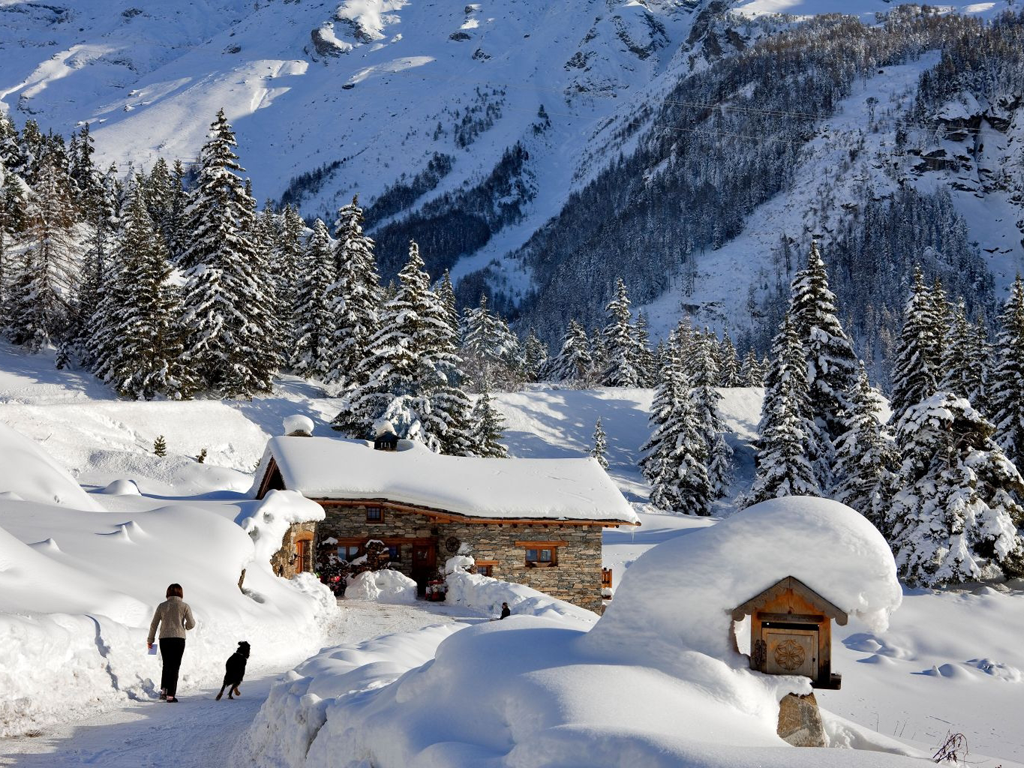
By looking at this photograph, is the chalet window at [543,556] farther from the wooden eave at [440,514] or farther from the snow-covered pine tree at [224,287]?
the snow-covered pine tree at [224,287]

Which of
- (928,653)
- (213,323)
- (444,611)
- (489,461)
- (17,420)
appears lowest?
(928,653)

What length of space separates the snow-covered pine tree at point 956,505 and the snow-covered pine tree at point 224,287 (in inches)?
1188

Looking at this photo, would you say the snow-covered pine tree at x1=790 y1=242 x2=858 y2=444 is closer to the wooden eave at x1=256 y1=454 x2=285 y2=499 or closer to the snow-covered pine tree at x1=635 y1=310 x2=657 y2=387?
the wooden eave at x1=256 y1=454 x2=285 y2=499

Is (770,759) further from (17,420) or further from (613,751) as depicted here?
(17,420)

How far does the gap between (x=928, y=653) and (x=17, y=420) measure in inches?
1294

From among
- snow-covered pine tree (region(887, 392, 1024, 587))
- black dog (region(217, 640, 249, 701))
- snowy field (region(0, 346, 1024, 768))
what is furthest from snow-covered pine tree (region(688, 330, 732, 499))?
black dog (region(217, 640, 249, 701))

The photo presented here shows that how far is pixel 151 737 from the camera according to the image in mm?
8164

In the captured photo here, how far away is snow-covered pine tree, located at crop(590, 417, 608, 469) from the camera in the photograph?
4990 centimetres

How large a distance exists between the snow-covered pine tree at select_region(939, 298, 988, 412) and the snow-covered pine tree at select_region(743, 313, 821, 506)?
560 cm

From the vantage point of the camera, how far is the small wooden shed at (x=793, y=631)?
663 cm

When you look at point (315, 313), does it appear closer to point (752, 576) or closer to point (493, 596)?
point (493, 596)

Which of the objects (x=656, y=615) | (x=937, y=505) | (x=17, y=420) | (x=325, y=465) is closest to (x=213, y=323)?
(x=17, y=420)

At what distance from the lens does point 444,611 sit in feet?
71.6

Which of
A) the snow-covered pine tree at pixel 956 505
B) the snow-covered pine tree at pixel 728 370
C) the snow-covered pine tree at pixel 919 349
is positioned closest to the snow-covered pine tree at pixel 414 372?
the snow-covered pine tree at pixel 956 505
